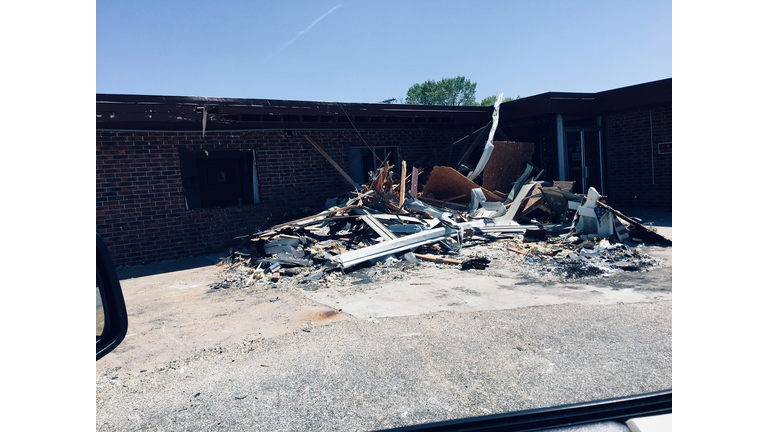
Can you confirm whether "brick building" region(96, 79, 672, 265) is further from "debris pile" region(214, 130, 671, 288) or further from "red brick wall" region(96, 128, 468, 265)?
"debris pile" region(214, 130, 671, 288)

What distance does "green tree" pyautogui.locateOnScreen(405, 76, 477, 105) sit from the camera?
250ft

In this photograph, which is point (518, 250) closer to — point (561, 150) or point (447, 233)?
point (447, 233)

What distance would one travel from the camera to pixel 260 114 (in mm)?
9391

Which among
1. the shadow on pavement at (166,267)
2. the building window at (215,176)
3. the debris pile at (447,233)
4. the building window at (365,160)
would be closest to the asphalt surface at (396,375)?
the debris pile at (447,233)

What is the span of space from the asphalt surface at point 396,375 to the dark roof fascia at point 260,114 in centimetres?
594

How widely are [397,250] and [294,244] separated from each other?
1903 millimetres

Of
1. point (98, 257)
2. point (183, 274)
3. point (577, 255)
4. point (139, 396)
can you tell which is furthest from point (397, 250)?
point (98, 257)

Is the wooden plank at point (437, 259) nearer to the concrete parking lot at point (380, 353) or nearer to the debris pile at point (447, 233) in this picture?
the debris pile at point (447, 233)

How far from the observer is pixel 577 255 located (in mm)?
7457

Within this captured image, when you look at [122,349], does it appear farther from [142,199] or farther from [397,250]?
[142,199]

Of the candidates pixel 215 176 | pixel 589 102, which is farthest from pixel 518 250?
pixel 215 176

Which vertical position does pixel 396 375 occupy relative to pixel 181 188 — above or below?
below

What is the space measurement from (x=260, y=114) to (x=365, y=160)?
3.24 m

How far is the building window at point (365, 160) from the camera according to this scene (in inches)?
455
